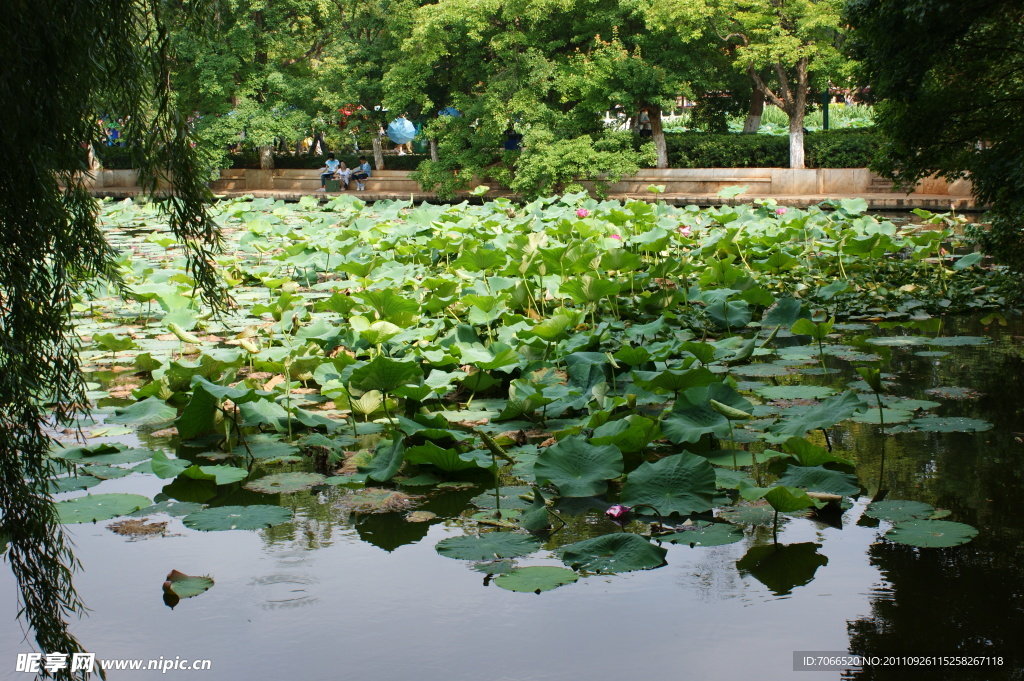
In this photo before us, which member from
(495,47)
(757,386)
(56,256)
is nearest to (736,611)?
→ (56,256)

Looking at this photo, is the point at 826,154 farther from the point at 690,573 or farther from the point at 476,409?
the point at 690,573

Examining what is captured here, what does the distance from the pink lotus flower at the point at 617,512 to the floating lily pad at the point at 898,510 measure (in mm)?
622

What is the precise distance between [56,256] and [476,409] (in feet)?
5.99

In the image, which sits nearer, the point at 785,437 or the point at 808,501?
the point at 808,501

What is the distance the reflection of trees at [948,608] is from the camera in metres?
1.82

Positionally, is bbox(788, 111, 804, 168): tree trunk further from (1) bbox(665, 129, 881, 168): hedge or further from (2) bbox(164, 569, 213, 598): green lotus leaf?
(2) bbox(164, 569, 213, 598): green lotus leaf

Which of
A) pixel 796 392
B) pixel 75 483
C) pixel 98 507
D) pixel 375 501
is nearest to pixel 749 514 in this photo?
pixel 375 501

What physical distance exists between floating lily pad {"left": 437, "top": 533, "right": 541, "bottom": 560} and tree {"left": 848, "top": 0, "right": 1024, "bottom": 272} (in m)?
3.22

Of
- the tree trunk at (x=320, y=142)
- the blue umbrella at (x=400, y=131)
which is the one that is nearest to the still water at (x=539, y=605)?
the blue umbrella at (x=400, y=131)

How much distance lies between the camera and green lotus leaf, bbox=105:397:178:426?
3.21 meters

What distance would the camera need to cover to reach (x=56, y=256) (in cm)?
192

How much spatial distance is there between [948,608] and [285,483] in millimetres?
1750

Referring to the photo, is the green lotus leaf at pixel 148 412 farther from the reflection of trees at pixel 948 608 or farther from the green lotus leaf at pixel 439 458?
the reflection of trees at pixel 948 608

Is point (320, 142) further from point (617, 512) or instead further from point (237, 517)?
point (617, 512)
